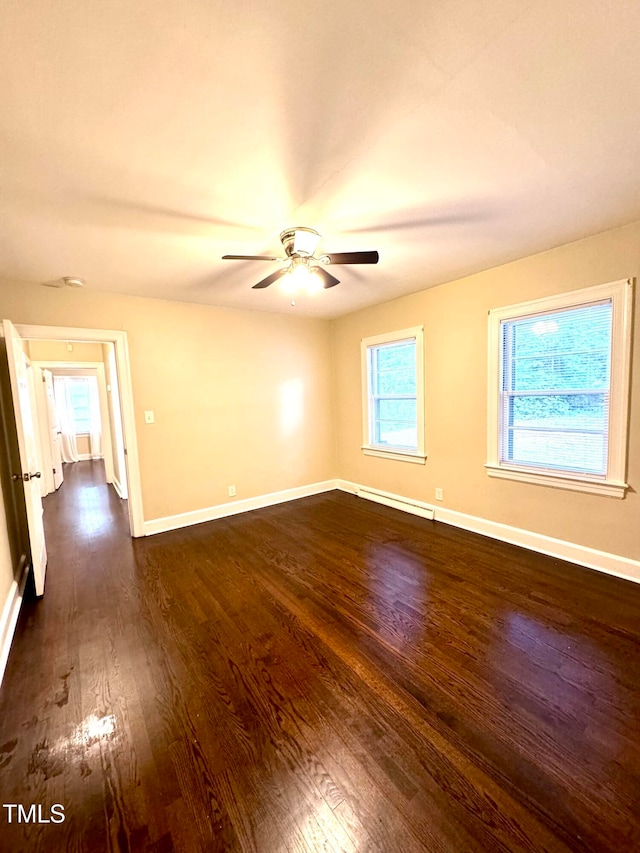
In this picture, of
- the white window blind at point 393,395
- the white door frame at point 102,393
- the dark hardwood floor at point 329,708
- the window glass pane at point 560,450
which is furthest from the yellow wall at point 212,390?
the white door frame at point 102,393

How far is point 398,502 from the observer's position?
4.32 metres

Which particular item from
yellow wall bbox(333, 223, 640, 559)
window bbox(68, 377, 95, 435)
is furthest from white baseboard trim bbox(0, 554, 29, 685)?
window bbox(68, 377, 95, 435)

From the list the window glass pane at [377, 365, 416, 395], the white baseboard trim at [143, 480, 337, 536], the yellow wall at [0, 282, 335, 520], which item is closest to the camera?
the yellow wall at [0, 282, 335, 520]

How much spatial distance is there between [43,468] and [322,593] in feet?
17.8

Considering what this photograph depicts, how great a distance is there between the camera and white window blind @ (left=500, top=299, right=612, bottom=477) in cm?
268

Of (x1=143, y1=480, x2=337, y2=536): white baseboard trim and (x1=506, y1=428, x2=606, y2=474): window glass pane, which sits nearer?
(x1=506, y1=428, x2=606, y2=474): window glass pane

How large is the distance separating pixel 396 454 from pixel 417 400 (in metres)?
0.74

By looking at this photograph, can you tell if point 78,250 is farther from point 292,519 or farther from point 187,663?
point 292,519

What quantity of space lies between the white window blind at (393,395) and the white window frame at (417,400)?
4cm

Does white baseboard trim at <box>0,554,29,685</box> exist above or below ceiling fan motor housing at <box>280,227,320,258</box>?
below

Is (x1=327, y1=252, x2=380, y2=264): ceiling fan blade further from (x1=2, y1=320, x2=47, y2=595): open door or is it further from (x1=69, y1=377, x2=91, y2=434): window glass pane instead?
(x1=69, y1=377, x2=91, y2=434): window glass pane

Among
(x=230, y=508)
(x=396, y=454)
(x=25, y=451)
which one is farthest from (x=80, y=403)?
(x=396, y=454)

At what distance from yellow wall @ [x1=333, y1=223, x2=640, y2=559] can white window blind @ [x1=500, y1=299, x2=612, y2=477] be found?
185mm

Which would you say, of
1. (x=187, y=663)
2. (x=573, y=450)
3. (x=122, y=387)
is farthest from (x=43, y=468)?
(x=573, y=450)
